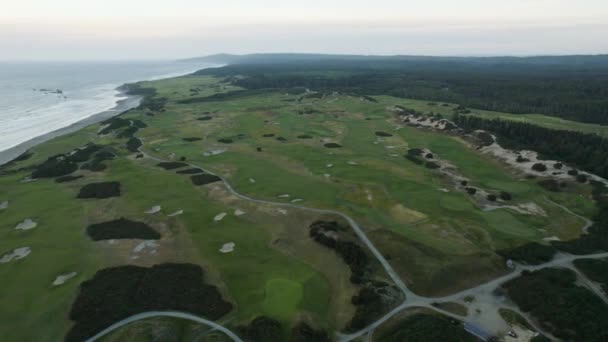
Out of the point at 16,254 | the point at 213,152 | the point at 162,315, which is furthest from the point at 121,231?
the point at 213,152

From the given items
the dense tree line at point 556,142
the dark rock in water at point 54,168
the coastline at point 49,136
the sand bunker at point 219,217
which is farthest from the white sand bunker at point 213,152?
the dense tree line at point 556,142

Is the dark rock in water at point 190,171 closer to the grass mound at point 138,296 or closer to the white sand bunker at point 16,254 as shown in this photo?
the white sand bunker at point 16,254

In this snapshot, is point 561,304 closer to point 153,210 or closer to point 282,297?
point 282,297

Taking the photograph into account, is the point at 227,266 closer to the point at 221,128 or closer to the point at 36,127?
the point at 221,128

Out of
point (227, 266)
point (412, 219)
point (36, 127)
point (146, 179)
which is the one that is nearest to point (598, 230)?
point (412, 219)

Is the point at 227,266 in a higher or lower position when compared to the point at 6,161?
higher

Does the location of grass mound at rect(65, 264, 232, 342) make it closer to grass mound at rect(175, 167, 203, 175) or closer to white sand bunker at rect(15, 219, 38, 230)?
white sand bunker at rect(15, 219, 38, 230)
